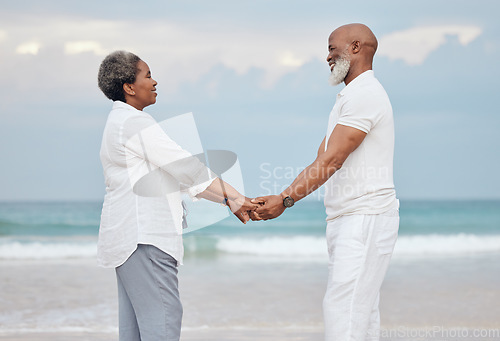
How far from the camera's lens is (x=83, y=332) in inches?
191

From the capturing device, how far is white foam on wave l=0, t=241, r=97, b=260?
37.8 feet

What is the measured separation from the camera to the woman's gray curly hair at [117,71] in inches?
103

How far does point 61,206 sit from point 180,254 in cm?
2066

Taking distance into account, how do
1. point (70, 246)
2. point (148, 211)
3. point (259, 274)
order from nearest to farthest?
1. point (148, 211)
2. point (259, 274)
3. point (70, 246)

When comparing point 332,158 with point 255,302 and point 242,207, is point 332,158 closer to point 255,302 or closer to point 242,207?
point 242,207

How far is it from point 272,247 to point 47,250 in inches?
181

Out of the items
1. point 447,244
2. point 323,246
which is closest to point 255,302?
point 323,246

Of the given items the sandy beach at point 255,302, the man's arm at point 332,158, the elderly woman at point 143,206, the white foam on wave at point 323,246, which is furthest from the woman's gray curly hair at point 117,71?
the white foam on wave at point 323,246

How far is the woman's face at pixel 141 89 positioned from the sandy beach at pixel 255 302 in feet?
8.24

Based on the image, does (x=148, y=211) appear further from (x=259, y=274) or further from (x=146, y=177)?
(x=259, y=274)

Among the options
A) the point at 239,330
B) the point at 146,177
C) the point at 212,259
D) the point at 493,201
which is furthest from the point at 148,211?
the point at 493,201

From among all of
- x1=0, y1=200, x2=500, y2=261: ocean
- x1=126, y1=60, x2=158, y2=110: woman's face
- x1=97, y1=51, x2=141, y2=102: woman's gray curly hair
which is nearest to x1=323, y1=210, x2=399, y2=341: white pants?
x1=126, y1=60, x2=158, y2=110: woman's face

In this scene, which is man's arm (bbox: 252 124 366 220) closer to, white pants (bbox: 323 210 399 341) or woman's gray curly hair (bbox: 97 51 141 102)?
white pants (bbox: 323 210 399 341)

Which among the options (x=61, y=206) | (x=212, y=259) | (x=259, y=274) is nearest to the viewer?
(x=259, y=274)
